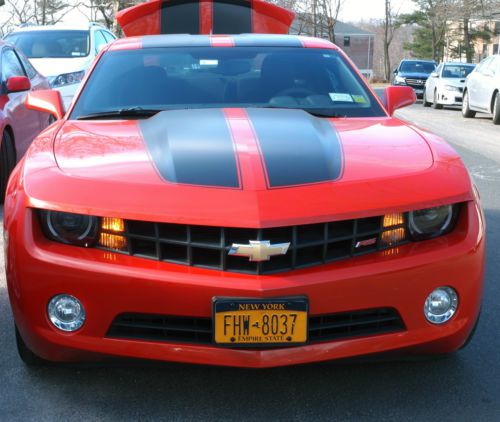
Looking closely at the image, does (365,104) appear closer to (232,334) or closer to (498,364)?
(498,364)

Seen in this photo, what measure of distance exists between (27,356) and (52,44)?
33.8ft

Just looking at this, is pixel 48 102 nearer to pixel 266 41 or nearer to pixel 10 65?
pixel 266 41

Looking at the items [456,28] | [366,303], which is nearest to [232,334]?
[366,303]

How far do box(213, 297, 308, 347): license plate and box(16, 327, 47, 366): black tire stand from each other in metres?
0.89

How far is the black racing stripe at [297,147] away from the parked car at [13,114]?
3.89m

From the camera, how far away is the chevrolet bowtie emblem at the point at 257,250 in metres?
2.68

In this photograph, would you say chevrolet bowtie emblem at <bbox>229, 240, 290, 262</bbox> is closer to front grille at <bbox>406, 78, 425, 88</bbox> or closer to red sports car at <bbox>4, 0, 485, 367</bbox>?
red sports car at <bbox>4, 0, 485, 367</bbox>

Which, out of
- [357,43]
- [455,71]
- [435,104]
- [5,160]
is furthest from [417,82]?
[357,43]

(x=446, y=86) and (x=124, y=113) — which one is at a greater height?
(x=124, y=113)

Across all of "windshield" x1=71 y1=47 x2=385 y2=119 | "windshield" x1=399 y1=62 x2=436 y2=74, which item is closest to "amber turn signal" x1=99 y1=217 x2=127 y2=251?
"windshield" x1=71 y1=47 x2=385 y2=119

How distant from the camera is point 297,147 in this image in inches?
125

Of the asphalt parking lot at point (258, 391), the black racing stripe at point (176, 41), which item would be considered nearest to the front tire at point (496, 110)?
the black racing stripe at point (176, 41)

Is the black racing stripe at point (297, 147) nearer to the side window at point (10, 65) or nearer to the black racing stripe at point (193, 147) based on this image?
the black racing stripe at point (193, 147)

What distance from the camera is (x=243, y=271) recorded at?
2723 mm
